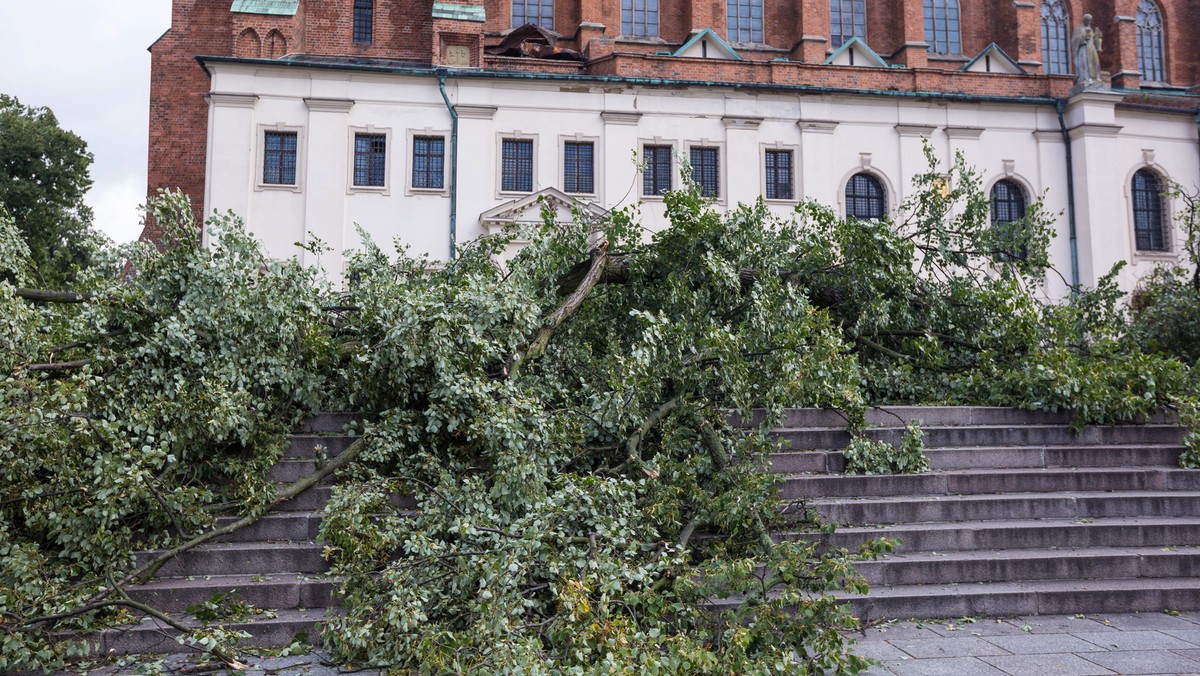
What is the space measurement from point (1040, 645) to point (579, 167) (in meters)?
A: 20.1

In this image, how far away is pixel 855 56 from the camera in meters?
27.8

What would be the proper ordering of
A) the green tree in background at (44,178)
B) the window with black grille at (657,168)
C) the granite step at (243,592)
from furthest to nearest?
the green tree in background at (44,178), the window with black grille at (657,168), the granite step at (243,592)

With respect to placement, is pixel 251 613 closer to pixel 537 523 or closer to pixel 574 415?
pixel 537 523

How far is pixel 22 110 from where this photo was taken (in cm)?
3098

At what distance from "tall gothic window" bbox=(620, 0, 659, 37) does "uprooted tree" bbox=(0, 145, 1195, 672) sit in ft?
70.4

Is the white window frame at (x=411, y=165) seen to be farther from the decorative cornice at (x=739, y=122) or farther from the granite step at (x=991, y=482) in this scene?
the granite step at (x=991, y=482)

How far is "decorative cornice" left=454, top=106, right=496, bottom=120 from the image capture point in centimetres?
2358

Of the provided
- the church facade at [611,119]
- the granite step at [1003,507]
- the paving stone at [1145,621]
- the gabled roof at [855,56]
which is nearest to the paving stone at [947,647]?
the paving stone at [1145,621]

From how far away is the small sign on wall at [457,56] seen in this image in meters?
24.7

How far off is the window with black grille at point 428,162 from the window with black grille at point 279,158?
3.13 metres

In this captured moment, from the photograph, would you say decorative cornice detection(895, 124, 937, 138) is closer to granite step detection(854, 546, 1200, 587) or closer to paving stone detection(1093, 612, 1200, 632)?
granite step detection(854, 546, 1200, 587)

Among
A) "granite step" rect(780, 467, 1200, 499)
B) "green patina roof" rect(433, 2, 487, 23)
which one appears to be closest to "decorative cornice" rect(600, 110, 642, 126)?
"green patina roof" rect(433, 2, 487, 23)

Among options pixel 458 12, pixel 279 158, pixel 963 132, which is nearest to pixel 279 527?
pixel 279 158

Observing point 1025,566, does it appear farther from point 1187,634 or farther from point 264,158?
point 264,158
